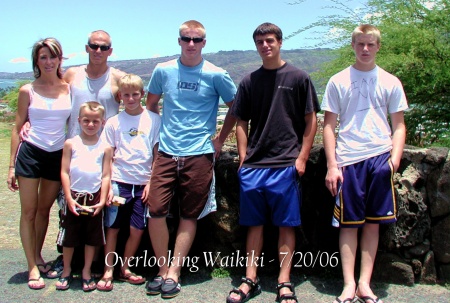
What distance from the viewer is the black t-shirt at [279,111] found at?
155 inches

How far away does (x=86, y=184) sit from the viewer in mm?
4137

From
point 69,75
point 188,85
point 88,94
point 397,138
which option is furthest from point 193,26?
point 397,138

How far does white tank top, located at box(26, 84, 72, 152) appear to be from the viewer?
425 cm

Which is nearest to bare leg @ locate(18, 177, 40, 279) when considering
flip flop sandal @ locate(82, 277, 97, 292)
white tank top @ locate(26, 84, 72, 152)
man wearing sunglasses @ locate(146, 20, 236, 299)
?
A: white tank top @ locate(26, 84, 72, 152)

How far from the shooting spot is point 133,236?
428cm

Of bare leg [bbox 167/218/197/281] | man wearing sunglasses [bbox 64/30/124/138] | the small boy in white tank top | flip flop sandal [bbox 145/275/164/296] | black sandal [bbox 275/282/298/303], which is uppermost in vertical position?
man wearing sunglasses [bbox 64/30/124/138]

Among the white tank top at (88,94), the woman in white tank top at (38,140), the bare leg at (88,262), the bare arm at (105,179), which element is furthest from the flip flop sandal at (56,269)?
the white tank top at (88,94)

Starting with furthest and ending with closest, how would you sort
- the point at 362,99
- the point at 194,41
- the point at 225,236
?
the point at 225,236
the point at 194,41
the point at 362,99

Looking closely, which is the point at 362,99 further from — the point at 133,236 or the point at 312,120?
the point at 133,236

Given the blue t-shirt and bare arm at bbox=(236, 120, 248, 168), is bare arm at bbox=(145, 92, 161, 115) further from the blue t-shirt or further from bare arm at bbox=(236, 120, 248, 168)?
bare arm at bbox=(236, 120, 248, 168)

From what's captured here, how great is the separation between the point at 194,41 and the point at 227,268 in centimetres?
210

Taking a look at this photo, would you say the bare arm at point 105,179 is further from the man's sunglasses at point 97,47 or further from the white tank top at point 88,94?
the man's sunglasses at point 97,47

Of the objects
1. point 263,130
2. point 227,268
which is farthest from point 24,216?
point 263,130

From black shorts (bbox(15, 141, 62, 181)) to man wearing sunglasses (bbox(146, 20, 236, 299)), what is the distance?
90 centimetres
